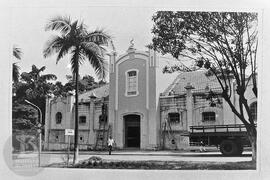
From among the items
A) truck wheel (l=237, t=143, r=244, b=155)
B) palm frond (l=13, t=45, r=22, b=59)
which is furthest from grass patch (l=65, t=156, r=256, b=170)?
palm frond (l=13, t=45, r=22, b=59)

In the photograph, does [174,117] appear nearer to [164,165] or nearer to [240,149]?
[164,165]

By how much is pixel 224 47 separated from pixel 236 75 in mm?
592

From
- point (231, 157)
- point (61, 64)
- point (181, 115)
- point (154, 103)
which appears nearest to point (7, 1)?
point (61, 64)

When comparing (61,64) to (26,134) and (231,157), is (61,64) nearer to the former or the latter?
(26,134)

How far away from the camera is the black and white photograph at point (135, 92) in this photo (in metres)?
8.81

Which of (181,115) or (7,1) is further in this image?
(181,115)

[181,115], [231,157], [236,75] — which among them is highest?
[236,75]

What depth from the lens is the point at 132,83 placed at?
30.9 feet

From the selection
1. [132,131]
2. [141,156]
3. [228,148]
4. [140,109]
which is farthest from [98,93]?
[228,148]

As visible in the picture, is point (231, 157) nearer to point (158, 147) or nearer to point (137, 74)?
point (158, 147)

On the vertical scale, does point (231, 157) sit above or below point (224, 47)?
below

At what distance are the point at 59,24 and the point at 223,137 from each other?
153 inches

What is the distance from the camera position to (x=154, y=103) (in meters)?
9.53

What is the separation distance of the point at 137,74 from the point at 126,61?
34cm
